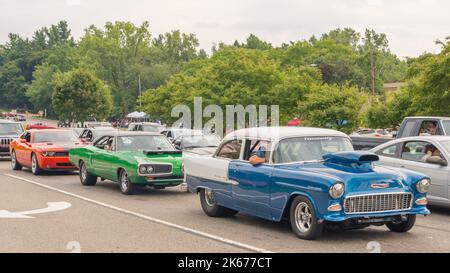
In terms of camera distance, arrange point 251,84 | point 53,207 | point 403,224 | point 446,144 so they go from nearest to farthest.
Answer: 1. point 403,224
2. point 446,144
3. point 53,207
4. point 251,84

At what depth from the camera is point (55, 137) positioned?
22.4 metres

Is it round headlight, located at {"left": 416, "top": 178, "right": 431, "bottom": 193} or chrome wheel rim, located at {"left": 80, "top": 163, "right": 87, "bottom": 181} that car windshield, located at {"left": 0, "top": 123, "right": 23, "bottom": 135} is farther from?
round headlight, located at {"left": 416, "top": 178, "right": 431, "bottom": 193}

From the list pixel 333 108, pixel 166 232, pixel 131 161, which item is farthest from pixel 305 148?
pixel 333 108

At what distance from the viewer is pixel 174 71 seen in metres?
A: 128

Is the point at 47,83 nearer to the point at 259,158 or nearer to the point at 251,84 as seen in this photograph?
the point at 251,84

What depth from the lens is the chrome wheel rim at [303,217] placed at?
9.39 metres

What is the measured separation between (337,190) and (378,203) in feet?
2.30

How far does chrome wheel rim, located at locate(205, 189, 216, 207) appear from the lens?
11.8 meters

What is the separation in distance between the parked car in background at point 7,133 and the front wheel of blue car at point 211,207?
677 inches

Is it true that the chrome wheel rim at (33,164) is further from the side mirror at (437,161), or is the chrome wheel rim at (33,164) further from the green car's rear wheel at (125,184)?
the side mirror at (437,161)

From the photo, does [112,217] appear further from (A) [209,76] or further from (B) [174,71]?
(B) [174,71]

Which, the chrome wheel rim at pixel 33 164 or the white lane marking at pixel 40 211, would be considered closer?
the white lane marking at pixel 40 211

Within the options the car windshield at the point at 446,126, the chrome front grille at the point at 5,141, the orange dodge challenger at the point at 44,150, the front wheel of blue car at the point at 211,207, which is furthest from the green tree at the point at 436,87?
the front wheel of blue car at the point at 211,207

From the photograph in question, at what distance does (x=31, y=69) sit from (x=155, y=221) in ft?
554
